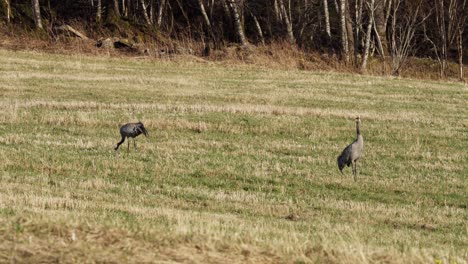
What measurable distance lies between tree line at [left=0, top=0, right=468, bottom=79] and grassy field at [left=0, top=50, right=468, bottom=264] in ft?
30.5

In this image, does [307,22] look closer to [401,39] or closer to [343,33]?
[401,39]

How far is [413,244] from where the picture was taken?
11.2 m

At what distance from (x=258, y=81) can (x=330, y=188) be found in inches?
711

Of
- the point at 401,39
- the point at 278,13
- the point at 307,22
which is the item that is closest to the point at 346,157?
the point at 401,39

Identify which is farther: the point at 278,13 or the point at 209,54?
Answer: the point at 278,13

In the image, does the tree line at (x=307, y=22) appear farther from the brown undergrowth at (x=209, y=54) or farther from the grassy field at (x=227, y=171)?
the grassy field at (x=227, y=171)

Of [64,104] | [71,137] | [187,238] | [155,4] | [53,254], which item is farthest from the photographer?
[155,4]

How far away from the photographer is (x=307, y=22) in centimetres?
5209

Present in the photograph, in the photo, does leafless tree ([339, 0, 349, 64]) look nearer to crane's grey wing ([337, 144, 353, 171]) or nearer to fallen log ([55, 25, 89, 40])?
fallen log ([55, 25, 89, 40])

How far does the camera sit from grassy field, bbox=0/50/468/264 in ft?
29.2

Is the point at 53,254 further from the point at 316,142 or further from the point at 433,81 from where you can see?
the point at 433,81

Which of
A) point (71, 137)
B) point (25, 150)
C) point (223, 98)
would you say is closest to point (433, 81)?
point (223, 98)

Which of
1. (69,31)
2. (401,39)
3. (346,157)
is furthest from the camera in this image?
(401,39)

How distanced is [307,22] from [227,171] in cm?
3585
